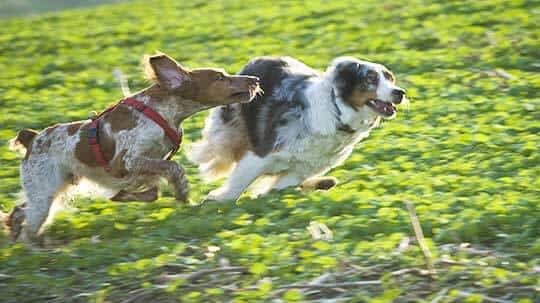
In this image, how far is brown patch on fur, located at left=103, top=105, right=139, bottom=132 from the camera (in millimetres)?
7867

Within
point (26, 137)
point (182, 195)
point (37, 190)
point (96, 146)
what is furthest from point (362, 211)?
point (26, 137)

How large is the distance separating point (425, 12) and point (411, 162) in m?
7.08

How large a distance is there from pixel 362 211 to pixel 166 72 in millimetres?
1765

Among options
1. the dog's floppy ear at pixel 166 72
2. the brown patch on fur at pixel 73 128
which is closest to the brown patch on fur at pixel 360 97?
the dog's floppy ear at pixel 166 72

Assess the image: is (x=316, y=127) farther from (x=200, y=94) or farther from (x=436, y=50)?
(x=436, y=50)

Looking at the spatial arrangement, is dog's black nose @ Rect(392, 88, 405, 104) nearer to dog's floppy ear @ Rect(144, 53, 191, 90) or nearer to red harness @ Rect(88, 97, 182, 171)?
dog's floppy ear @ Rect(144, 53, 191, 90)

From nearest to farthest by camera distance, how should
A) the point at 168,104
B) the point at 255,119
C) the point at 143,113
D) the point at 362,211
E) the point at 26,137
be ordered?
the point at 362,211
the point at 143,113
the point at 168,104
the point at 26,137
the point at 255,119

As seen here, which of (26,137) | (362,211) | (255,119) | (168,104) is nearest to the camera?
(362,211)

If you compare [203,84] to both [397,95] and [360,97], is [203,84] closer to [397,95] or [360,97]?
[360,97]

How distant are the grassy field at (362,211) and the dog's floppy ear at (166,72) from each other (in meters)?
0.98

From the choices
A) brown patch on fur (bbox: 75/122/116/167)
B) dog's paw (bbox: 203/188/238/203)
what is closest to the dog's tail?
brown patch on fur (bbox: 75/122/116/167)

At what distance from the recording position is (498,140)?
375 inches

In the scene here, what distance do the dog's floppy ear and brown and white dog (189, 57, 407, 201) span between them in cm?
91

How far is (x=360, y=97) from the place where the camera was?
27.2 ft
